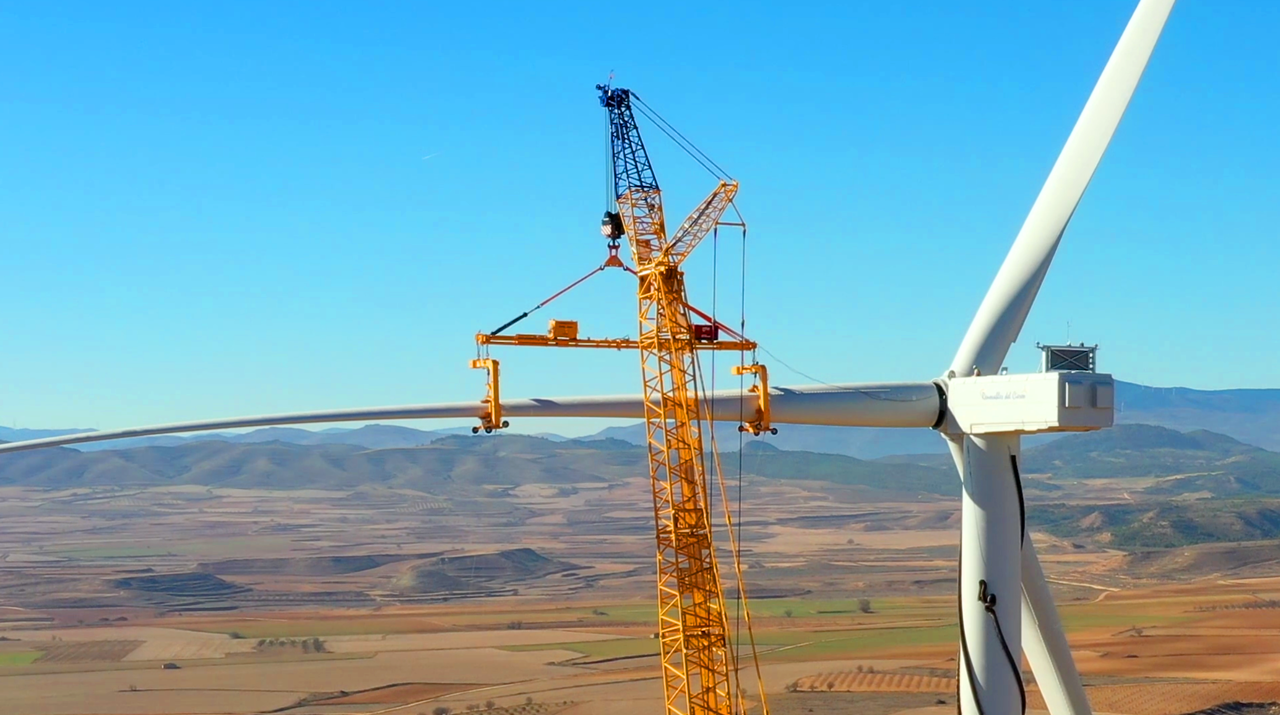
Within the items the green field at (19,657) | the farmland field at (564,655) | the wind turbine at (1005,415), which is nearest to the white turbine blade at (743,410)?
the wind turbine at (1005,415)

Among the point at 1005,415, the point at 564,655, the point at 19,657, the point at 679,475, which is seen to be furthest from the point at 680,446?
the point at 19,657

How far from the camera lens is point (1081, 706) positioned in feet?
111

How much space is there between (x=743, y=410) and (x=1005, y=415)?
6.45 meters

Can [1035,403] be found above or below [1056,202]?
below

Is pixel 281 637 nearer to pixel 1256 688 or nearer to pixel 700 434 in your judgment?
pixel 1256 688

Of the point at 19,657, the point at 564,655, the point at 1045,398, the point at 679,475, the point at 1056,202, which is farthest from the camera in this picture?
the point at 19,657

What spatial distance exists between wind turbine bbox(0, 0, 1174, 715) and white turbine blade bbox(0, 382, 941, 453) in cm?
5

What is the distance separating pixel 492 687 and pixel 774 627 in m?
48.6

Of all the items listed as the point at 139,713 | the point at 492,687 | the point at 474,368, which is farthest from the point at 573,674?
the point at 474,368

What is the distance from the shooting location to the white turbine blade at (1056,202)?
3044 cm

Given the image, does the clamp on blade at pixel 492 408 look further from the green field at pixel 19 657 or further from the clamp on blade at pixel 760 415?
the green field at pixel 19 657

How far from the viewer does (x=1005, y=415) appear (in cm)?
3059

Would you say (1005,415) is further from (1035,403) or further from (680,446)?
(680,446)

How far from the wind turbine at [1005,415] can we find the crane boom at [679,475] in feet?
48.3
